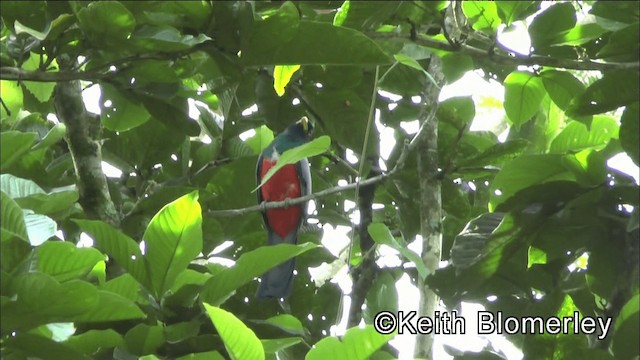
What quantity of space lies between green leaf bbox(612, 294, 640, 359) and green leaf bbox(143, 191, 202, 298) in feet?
3.00

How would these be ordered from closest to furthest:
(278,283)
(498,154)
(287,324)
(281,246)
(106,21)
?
(106,21) < (281,246) < (287,324) < (498,154) < (278,283)

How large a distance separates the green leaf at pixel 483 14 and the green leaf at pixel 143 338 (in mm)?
952

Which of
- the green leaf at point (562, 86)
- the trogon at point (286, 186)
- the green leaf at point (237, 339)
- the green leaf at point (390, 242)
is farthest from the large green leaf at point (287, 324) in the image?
the trogon at point (286, 186)

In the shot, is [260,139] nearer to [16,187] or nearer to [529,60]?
[16,187]

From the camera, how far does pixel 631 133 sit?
1.99 m

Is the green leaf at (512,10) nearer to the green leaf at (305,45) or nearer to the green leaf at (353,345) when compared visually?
the green leaf at (305,45)

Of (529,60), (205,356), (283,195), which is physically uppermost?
(529,60)

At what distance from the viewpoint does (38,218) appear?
6.37 ft

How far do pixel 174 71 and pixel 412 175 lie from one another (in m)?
1.11

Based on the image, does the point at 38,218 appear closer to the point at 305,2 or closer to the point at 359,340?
the point at 359,340

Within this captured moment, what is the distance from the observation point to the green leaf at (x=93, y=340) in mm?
1982

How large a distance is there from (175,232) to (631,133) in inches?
38.7

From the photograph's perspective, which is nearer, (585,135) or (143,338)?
(143,338)

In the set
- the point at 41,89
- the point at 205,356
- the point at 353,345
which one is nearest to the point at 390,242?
the point at 353,345
